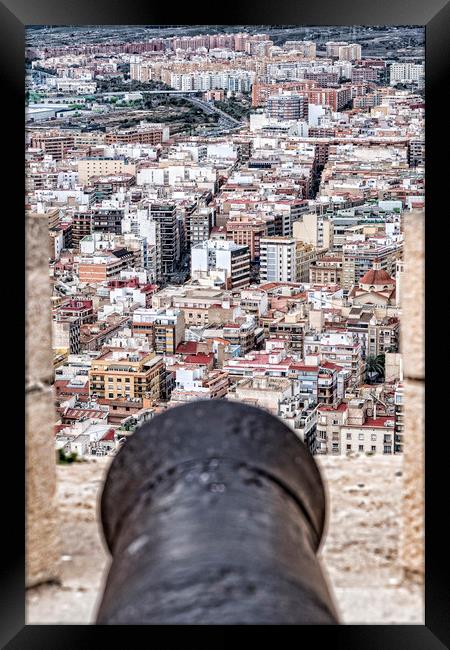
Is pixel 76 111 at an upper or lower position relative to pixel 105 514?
upper

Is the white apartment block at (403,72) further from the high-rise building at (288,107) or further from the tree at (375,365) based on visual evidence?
the tree at (375,365)

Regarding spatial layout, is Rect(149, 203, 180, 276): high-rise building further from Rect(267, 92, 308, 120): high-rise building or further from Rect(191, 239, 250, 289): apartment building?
Rect(267, 92, 308, 120): high-rise building

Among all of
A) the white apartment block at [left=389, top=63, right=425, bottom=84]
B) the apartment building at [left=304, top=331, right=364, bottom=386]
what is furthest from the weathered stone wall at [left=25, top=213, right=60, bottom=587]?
the white apartment block at [left=389, top=63, right=425, bottom=84]

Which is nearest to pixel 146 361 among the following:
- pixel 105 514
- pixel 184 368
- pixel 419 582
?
pixel 184 368

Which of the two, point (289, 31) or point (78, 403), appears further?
point (289, 31)

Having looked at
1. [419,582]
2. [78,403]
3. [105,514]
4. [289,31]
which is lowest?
[78,403]

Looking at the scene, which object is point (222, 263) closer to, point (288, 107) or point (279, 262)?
point (279, 262)

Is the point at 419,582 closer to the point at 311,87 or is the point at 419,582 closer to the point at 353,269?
the point at 353,269
